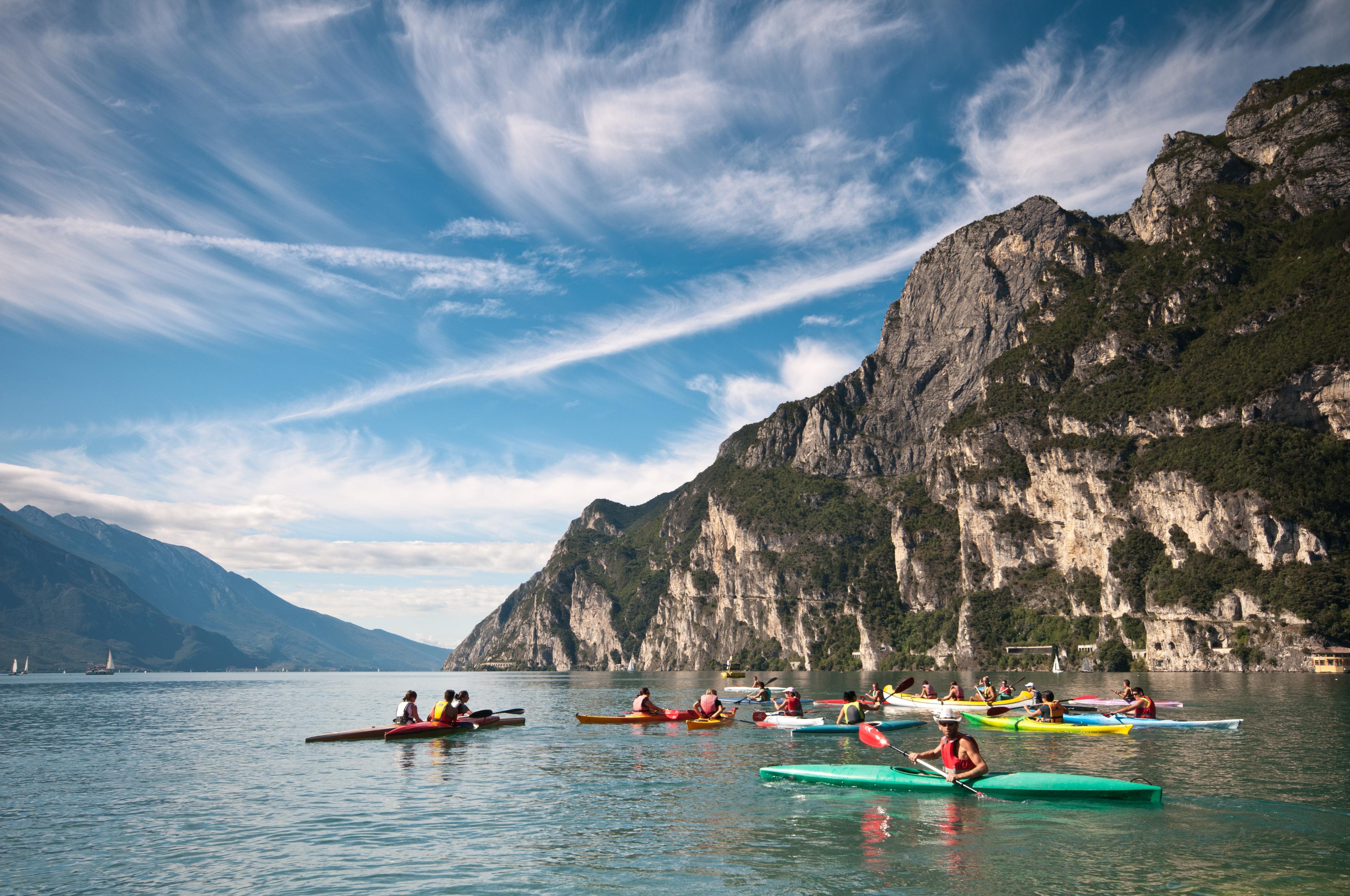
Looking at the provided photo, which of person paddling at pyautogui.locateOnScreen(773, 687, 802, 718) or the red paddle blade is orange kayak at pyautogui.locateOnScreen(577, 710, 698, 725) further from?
the red paddle blade

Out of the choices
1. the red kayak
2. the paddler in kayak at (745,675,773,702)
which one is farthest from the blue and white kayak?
the red kayak

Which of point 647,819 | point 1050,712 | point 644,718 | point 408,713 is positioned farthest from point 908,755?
point 408,713

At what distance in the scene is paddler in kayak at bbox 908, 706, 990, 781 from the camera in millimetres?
21500

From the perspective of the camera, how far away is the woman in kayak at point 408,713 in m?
39.2

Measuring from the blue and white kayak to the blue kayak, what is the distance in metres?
7.06

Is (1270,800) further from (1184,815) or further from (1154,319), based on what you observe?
(1154,319)

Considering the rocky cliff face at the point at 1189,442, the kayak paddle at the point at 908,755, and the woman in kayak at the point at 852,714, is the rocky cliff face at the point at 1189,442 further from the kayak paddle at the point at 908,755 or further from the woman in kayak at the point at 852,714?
the kayak paddle at the point at 908,755

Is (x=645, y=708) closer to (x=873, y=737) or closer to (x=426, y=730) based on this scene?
(x=426, y=730)

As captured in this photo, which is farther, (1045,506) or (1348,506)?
(1045,506)

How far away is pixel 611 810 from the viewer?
71.6 feet

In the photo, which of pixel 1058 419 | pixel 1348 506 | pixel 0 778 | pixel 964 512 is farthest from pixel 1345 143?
pixel 0 778

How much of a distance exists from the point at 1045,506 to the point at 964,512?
2103 cm

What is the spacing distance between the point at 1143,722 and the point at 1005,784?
840 inches

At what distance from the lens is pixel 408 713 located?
39406 mm
